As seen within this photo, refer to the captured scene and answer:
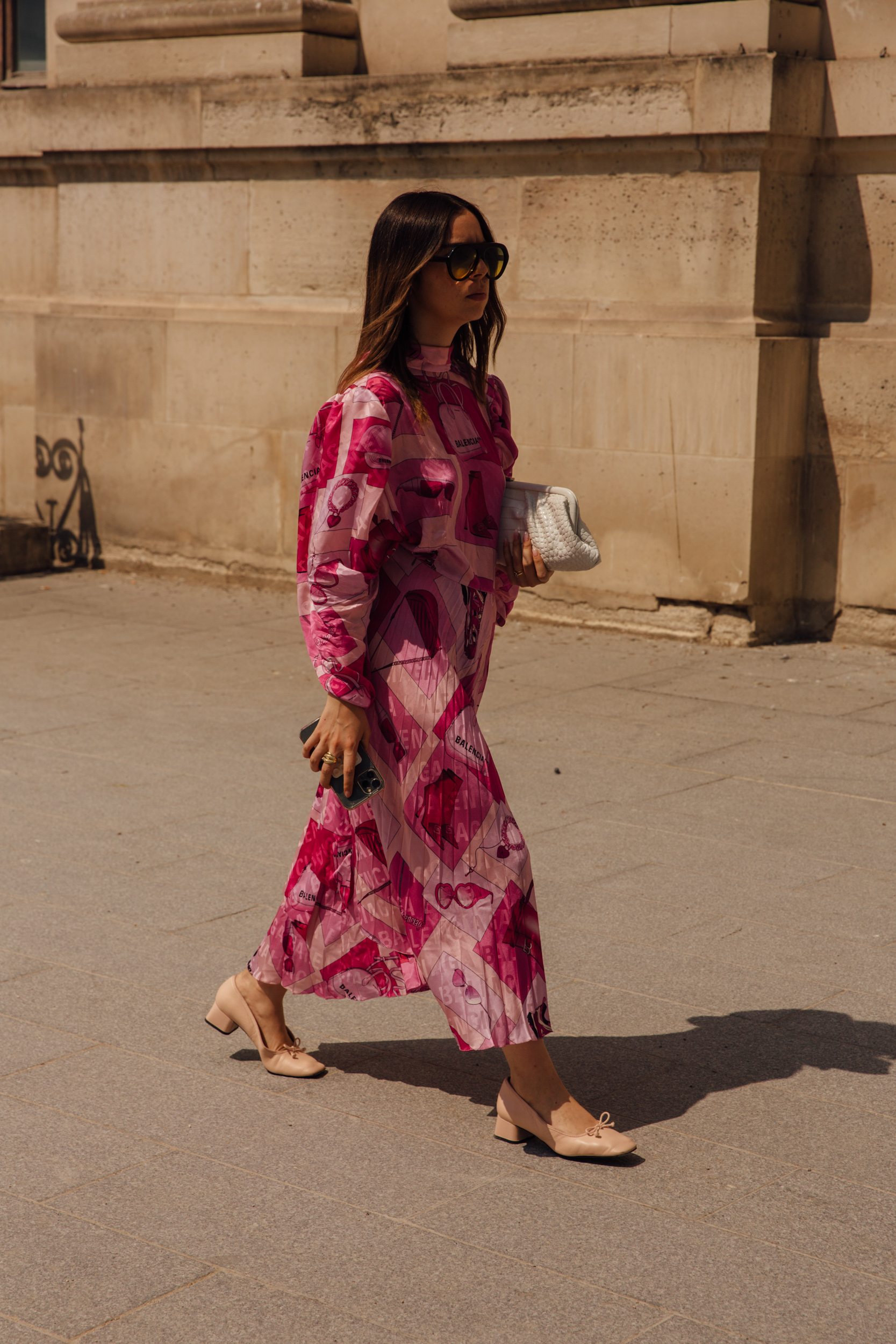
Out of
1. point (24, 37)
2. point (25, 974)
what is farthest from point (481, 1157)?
point (24, 37)

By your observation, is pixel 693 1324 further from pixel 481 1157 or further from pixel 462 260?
pixel 462 260

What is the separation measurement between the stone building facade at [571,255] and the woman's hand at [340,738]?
545cm

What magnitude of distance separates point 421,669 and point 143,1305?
134 cm

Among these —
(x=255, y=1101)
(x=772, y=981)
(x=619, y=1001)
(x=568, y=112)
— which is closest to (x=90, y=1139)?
(x=255, y=1101)

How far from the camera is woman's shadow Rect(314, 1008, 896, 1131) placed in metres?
3.68

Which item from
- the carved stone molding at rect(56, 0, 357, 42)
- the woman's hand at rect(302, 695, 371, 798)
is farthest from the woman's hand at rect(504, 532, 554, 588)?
the carved stone molding at rect(56, 0, 357, 42)

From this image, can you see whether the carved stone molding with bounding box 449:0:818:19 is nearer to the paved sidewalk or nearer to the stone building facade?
the stone building facade

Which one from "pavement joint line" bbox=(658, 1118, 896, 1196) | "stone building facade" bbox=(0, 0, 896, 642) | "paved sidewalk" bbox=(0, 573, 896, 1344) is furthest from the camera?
"stone building facade" bbox=(0, 0, 896, 642)

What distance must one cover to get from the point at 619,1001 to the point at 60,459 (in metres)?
8.15

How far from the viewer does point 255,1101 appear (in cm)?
360

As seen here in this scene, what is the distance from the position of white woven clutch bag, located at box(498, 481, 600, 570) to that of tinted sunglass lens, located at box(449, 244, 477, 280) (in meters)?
0.45

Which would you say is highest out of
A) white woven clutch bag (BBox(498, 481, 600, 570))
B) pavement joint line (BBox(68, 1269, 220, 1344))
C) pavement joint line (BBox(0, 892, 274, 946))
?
white woven clutch bag (BBox(498, 481, 600, 570))

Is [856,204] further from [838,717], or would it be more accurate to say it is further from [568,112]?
[838,717]

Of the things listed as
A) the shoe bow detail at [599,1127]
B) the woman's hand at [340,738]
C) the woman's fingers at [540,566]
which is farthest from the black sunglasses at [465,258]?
the shoe bow detail at [599,1127]
